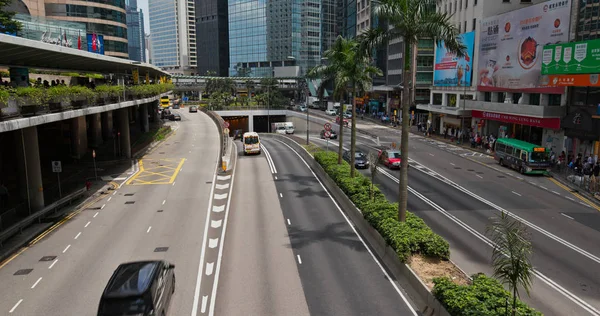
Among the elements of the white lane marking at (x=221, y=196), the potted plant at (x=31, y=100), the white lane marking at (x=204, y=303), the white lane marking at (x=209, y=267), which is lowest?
the white lane marking at (x=221, y=196)

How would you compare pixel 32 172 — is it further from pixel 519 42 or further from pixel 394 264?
pixel 519 42

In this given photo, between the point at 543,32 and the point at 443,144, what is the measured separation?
1980cm

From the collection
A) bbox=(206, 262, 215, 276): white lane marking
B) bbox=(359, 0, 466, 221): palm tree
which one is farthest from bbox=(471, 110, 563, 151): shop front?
bbox=(206, 262, 215, 276): white lane marking

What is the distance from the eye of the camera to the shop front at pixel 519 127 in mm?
46719

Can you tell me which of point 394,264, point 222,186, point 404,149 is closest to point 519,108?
point 222,186

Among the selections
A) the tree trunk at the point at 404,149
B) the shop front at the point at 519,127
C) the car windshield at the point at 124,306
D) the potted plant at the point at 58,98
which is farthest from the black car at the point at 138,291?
the shop front at the point at 519,127

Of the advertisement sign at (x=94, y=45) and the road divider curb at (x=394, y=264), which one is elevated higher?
the advertisement sign at (x=94, y=45)

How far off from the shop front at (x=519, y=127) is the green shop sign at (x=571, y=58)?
5264 mm

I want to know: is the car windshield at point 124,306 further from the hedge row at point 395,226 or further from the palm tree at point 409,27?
the palm tree at point 409,27

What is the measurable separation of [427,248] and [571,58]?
32234 millimetres

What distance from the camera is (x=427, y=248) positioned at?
18.9m

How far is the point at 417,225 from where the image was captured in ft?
68.6

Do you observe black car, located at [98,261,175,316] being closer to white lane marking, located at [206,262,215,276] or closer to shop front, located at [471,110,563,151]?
white lane marking, located at [206,262,215,276]

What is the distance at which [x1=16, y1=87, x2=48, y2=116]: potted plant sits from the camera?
73.4 ft
